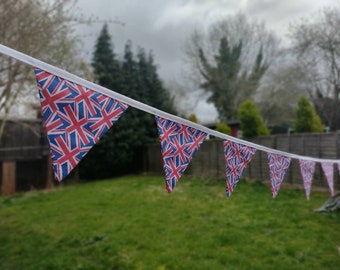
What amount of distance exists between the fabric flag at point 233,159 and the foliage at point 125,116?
9.35 meters

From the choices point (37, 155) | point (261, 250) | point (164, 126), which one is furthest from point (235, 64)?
point (164, 126)

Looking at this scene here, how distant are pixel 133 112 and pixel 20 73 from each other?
7.44m

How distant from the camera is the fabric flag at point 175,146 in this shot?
1950mm

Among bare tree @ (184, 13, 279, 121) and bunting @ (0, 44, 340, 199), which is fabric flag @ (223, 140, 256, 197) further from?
bare tree @ (184, 13, 279, 121)

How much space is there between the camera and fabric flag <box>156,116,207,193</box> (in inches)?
76.8

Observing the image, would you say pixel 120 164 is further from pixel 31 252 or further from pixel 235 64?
pixel 235 64

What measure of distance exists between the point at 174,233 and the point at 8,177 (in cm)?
695

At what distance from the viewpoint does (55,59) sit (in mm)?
5316

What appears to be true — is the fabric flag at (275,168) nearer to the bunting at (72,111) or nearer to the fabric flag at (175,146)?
the fabric flag at (175,146)

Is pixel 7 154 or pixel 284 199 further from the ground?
pixel 7 154

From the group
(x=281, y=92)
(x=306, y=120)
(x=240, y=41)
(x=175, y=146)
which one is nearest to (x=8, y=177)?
(x=175, y=146)

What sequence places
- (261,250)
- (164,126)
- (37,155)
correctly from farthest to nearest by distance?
(37,155), (261,250), (164,126)

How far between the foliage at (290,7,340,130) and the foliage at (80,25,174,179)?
7937mm

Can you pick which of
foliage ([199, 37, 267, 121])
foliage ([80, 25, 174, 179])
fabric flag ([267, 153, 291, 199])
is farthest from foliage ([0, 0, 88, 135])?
foliage ([199, 37, 267, 121])
